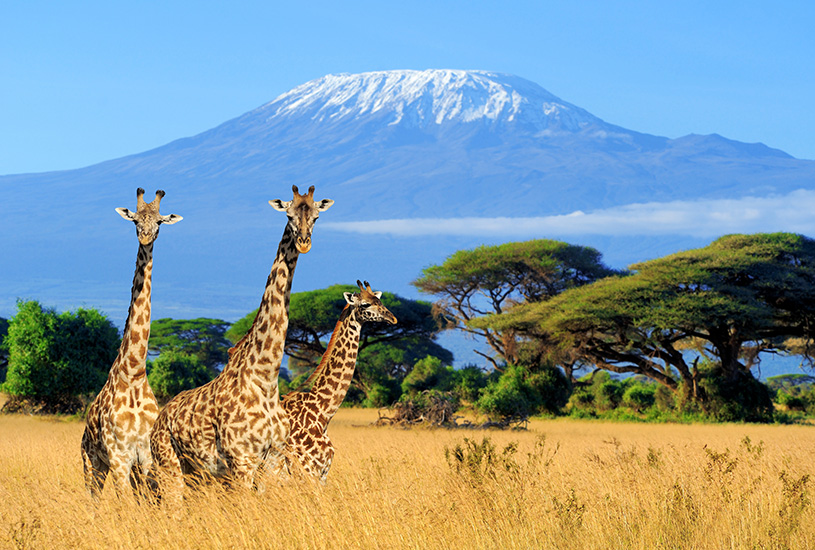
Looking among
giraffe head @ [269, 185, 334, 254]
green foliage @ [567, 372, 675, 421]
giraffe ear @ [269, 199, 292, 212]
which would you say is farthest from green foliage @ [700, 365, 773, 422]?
giraffe ear @ [269, 199, 292, 212]

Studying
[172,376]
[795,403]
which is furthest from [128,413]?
[795,403]

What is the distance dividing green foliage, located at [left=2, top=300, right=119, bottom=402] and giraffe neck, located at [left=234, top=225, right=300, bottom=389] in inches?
920

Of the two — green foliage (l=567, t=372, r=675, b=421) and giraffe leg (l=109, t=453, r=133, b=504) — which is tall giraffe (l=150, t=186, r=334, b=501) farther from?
green foliage (l=567, t=372, r=675, b=421)

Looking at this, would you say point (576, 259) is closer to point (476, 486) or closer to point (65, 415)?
point (65, 415)

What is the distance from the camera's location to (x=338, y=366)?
32.4 ft

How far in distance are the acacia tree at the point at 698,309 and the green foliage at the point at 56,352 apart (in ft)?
60.0

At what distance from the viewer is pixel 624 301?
36.9m

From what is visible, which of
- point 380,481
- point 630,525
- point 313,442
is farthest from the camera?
point 380,481

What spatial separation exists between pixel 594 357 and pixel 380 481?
112ft

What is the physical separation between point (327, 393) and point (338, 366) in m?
0.39

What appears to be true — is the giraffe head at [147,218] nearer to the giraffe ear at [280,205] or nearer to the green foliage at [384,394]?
the giraffe ear at [280,205]

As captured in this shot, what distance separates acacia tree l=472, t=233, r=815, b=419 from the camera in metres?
35.9

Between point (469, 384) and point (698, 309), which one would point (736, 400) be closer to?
point (698, 309)

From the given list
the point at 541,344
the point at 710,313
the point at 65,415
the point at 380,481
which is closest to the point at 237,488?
the point at 380,481
